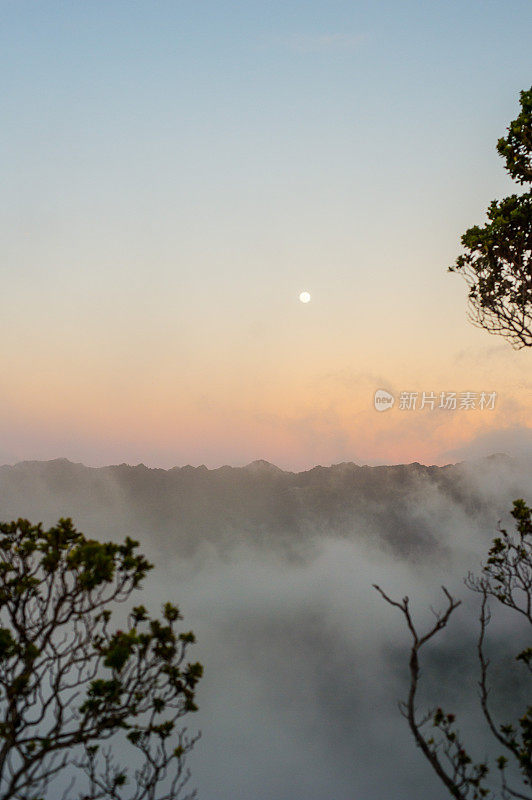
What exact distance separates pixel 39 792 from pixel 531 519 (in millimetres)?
11483

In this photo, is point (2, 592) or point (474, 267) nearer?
point (2, 592)

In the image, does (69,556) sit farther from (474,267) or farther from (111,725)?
(474,267)

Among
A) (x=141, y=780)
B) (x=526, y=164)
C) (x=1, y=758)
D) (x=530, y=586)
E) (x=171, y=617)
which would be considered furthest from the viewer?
(x=141, y=780)

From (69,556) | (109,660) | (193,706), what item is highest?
(69,556)

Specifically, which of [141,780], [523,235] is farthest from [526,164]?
[141,780]

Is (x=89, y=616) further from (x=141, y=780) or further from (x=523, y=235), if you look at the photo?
(x=523, y=235)

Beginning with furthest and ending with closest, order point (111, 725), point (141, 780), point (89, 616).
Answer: point (141, 780) → point (89, 616) → point (111, 725)

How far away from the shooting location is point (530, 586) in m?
10.7

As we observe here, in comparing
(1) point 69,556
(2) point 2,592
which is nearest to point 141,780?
(2) point 2,592

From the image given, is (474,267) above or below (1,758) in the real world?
above

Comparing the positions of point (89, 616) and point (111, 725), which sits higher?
Result: point (89, 616)

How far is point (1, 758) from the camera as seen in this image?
6.89 m

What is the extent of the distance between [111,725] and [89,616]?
6.38ft

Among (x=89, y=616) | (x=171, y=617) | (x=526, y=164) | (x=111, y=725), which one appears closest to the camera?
(x=111, y=725)
